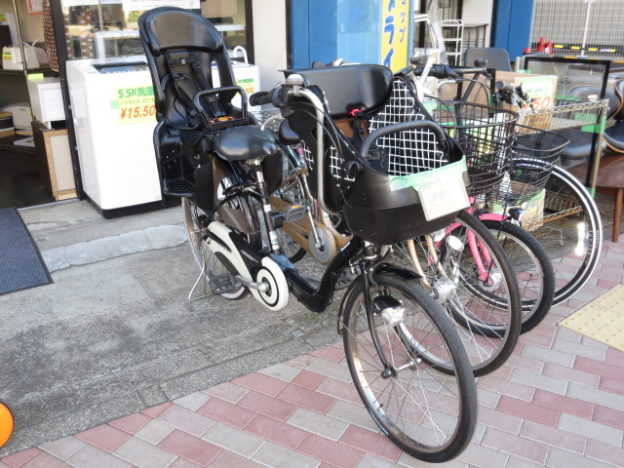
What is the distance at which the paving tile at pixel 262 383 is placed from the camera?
9.90 feet

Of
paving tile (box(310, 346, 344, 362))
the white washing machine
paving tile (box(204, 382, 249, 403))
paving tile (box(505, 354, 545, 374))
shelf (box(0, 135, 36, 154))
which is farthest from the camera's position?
shelf (box(0, 135, 36, 154))

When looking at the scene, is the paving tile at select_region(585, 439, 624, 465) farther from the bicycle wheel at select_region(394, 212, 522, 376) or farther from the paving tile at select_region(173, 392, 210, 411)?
the paving tile at select_region(173, 392, 210, 411)

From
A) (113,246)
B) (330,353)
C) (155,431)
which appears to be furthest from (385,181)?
(113,246)

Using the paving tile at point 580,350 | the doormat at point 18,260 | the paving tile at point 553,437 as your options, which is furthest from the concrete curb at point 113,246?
the paving tile at point 553,437

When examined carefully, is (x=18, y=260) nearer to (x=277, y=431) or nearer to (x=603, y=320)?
(x=277, y=431)

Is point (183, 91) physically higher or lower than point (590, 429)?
higher

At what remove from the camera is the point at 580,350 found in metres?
3.34

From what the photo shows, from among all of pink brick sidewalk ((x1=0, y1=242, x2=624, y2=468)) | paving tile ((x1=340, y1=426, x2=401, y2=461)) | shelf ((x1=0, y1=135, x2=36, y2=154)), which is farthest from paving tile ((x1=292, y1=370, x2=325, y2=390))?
shelf ((x1=0, y1=135, x2=36, y2=154))

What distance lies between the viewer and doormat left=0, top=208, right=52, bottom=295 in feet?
13.6

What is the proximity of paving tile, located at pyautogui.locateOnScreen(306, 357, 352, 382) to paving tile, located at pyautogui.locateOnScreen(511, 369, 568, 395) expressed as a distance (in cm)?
87

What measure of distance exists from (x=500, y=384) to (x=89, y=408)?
6.76ft

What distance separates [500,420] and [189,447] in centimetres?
144

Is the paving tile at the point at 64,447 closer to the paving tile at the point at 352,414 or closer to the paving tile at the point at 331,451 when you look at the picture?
the paving tile at the point at 331,451

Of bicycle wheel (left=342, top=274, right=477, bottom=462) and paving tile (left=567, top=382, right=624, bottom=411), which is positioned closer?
bicycle wheel (left=342, top=274, right=477, bottom=462)
